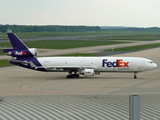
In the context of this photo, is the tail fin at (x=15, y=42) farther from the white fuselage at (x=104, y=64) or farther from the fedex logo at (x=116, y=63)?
the fedex logo at (x=116, y=63)

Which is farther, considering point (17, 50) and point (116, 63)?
point (17, 50)

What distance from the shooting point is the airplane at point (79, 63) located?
201 feet

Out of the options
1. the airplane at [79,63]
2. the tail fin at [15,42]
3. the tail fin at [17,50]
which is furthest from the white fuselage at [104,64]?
the tail fin at [15,42]

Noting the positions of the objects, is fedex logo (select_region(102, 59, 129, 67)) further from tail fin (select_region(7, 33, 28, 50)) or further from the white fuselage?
tail fin (select_region(7, 33, 28, 50))

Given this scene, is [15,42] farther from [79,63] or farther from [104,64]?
[104,64]

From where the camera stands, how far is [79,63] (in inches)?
2461

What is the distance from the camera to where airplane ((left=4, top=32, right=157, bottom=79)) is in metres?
61.2

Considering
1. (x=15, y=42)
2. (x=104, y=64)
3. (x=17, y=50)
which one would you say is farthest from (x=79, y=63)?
(x=15, y=42)

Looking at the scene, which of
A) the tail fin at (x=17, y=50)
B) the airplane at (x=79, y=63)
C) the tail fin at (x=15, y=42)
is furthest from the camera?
the tail fin at (x=15, y=42)

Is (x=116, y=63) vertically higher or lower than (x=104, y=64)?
higher

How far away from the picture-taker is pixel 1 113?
23.3m

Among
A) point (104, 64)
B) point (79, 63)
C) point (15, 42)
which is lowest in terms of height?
point (104, 64)

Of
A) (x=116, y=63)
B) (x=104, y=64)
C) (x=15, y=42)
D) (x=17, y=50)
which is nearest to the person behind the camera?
(x=116, y=63)

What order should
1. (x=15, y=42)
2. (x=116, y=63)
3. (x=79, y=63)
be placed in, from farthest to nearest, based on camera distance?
(x=15, y=42), (x=79, y=63), (x=116, y=63)
